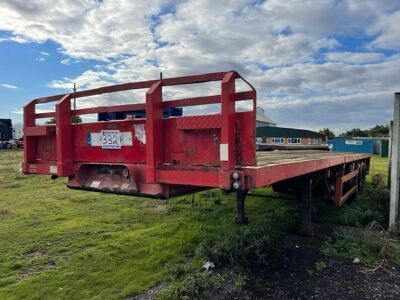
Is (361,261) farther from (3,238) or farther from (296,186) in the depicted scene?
(3,238)

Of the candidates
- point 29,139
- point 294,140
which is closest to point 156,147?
point 29,139

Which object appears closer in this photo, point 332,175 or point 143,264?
point 143,264

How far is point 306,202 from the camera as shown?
20.2ft

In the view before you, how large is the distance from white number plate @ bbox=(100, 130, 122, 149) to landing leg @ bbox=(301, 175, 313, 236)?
10.4 feet

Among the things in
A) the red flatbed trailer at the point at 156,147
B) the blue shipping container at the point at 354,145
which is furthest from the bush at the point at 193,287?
the blue shipping container at the point at 354,145

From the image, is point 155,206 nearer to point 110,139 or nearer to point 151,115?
point 110,139

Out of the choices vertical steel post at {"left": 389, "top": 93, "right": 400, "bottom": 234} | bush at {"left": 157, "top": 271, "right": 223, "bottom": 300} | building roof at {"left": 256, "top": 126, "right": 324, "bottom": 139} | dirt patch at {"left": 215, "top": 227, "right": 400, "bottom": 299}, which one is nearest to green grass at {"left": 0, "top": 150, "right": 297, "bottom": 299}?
bush at {"left": 157, "top": 271, "right": 223, "bottom": 300}

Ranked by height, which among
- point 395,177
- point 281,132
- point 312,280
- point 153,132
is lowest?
point 312,280

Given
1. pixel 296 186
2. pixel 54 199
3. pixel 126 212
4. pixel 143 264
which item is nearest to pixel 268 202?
pixel 296 186

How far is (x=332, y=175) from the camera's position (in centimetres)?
747

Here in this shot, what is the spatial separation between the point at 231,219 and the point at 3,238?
388 centimetres

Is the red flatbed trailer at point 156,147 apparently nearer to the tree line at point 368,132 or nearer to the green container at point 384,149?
the green container at point 384,149

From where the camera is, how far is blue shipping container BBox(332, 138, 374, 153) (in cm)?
4220

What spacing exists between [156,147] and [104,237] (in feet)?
10.5
